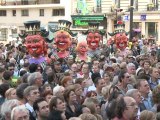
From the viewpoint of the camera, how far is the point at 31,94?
830 centimetres

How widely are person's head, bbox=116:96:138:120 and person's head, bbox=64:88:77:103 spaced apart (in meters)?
1.59

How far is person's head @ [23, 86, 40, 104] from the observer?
27.1ft

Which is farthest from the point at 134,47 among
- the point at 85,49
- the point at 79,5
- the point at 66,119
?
the point at 79,5

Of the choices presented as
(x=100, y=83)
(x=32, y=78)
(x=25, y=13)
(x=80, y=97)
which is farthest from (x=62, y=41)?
(x=25, y=13)

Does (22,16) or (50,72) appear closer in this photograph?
(50,72)

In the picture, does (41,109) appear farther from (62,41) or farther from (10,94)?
(62,41)

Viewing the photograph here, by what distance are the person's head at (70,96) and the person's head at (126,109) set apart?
1588mm

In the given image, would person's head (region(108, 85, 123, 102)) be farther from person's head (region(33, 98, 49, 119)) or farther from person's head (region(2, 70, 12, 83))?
person's head (region(2, 70, 12, 83))

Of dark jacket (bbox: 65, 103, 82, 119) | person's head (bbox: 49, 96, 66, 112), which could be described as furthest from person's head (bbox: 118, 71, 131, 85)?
person's head (bbox: 49, 96, 66, 112)

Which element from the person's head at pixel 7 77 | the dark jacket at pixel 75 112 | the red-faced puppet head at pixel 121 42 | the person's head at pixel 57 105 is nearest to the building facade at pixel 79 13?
the red-faced puppet head at pixel 121 42

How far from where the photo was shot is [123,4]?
138 ft

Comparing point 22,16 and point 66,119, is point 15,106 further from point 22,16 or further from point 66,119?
point 22,16

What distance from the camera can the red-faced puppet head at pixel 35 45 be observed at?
49.9 ft

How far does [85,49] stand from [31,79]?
23.5ft
